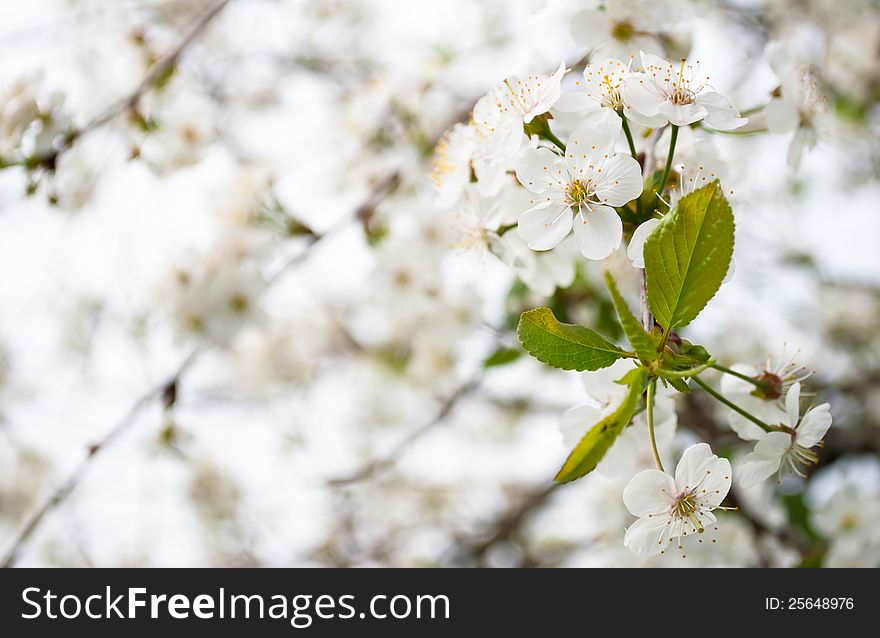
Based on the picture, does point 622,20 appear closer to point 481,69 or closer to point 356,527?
point 481,69

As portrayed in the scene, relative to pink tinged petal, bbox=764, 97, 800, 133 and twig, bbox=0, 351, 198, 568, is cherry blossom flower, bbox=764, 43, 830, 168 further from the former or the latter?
twig, bbox=0, 351, 198, 568

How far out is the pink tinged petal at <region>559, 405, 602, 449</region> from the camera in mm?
768

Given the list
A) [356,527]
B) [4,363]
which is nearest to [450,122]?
[356,527]

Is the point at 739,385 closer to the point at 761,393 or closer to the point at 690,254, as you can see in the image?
the point at 761,393

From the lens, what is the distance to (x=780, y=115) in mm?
854

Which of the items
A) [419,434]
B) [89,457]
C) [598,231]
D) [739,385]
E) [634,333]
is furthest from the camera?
[419,434]

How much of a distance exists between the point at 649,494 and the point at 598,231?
9.0 inches

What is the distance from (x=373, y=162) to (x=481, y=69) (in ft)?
2.56

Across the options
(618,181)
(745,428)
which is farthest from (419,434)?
(618,181)

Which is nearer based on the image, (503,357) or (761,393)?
(761,393)

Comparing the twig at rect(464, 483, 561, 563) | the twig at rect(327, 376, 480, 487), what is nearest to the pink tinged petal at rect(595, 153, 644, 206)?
the twig at rect(327, 376, 480, 487)

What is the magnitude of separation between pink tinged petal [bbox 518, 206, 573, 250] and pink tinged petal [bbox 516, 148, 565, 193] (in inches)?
0.9

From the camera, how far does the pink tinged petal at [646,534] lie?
667 mm

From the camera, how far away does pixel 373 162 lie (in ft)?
5.64
